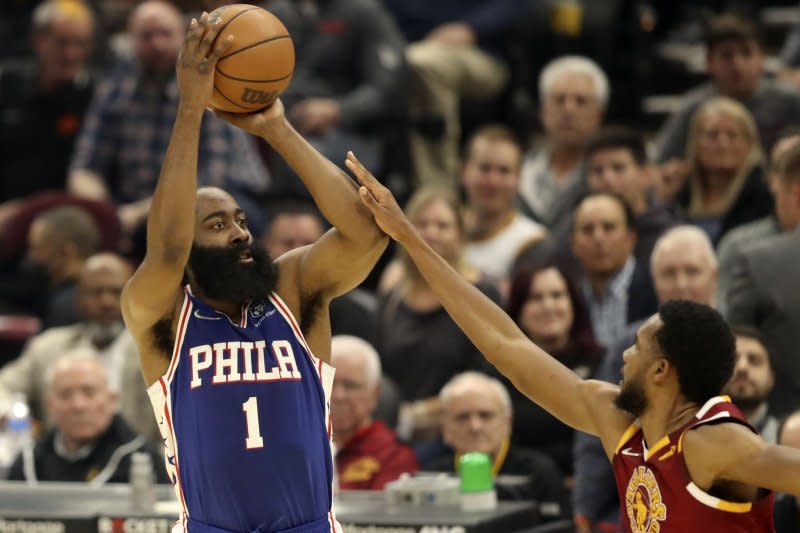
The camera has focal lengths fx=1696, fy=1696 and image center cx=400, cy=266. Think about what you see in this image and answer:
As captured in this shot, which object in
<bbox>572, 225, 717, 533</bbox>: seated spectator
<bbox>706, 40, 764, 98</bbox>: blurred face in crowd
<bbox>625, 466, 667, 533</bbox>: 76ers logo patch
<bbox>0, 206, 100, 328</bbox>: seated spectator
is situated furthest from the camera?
<bbox>0, 206, 100, 328</bbox>: seated spectator

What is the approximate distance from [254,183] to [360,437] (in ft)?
11.2

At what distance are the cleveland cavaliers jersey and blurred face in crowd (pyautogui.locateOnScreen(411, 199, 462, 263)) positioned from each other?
388 cm

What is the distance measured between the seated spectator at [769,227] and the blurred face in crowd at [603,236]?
20.1 inches

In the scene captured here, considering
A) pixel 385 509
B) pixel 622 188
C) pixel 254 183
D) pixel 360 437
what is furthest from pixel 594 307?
pixel 254 183

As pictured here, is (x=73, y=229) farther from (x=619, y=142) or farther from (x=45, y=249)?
(x=619, y=142)

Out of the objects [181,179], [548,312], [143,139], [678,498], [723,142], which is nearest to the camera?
[678,498]

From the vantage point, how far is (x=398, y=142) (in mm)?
11391

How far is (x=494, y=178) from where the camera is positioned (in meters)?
9.75

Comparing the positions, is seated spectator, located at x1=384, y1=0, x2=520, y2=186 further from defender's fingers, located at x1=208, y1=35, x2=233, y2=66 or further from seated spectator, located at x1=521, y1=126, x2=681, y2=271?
defender's fingers, located at x1=208, y1=35, x2=233, y2=66

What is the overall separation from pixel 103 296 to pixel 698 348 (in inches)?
206

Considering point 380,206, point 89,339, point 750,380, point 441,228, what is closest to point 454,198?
point 441,228

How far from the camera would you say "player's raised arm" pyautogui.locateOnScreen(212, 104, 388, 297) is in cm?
556

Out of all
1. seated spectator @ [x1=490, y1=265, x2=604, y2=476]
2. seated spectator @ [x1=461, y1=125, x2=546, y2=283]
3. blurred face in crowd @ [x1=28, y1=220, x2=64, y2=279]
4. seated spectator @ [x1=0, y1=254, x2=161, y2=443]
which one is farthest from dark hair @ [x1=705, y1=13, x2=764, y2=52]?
blurred face in crowd @ [x1=28, y1=220, x2=64, y2=279]

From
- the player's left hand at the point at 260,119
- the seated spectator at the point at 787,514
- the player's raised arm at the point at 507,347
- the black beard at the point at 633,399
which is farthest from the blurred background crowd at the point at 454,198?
the player's left hand at the point at 260,119
